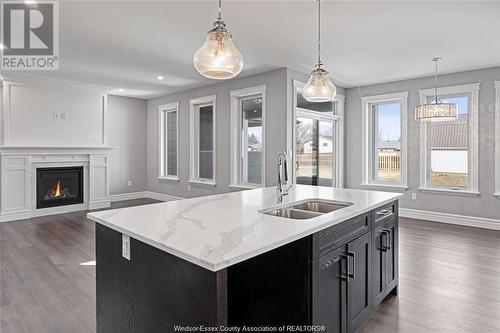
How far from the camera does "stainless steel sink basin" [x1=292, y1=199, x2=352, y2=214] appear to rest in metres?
2.47

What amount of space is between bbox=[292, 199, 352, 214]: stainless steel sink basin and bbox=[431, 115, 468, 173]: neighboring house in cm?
432

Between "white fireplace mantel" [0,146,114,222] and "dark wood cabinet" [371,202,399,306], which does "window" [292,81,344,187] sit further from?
"white fireplace mantel" [0,146,114,222]

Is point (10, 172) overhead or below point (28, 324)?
overhead

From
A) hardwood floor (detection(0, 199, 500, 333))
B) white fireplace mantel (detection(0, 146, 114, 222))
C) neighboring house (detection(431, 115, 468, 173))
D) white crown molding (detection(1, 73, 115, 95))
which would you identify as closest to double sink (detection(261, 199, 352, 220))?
hardwood floor (detection(0, 199, 500, 333))

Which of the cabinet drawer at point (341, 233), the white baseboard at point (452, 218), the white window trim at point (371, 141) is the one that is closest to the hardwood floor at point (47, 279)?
the cabinet drawer at point (341, 233)

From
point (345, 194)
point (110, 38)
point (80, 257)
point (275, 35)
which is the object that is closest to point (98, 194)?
point (80, 257)

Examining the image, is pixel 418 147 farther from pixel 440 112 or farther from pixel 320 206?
pixel 320 206

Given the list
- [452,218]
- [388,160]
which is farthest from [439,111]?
[452,218]

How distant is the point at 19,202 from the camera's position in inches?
227

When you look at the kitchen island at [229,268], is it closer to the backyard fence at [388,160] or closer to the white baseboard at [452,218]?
the white baseboard at [452,218]

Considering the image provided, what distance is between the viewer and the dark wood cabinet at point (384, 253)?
2.31 meters

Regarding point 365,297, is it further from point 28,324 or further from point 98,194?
point 98,194

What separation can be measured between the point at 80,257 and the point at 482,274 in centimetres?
446
